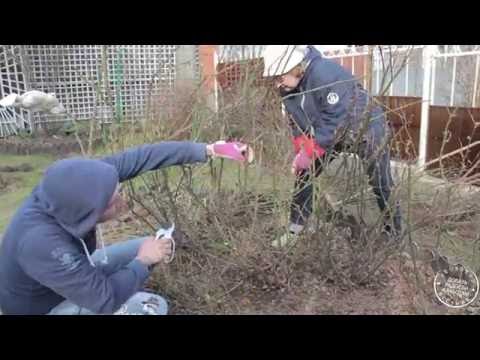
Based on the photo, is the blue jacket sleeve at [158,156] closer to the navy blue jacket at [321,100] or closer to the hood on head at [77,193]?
the hood on head at [77,193]

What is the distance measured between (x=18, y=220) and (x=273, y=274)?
1.32 metres

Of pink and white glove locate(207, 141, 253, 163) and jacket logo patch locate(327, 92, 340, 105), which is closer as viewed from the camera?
pink and white glove locate(207, 141, 253, 163)

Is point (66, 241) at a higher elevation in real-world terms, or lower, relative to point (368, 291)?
higher

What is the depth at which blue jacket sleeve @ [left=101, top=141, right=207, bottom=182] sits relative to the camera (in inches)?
89.5

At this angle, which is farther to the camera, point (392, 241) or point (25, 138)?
point (25, 138)

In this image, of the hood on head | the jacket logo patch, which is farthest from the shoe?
the hood on head

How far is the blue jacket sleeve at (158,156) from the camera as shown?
2.27 meters

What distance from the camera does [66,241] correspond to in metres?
1.81

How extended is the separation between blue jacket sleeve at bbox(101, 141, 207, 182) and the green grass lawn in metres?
2.68

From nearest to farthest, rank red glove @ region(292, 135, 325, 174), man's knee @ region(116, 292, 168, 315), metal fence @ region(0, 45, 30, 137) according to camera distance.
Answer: man's knee @ region(116, 292, 168, 315), red glove @ region(292, 135, 325, 174), metal fence @ region(0, 45, 30, 137)

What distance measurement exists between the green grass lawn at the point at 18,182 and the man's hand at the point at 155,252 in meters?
2.85

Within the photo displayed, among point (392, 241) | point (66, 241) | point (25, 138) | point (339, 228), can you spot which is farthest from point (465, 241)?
point (25, 138)

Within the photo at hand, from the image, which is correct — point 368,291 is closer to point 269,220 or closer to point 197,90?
point 269,220

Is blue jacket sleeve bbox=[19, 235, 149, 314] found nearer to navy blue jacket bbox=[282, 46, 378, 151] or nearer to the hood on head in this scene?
the hood on head
